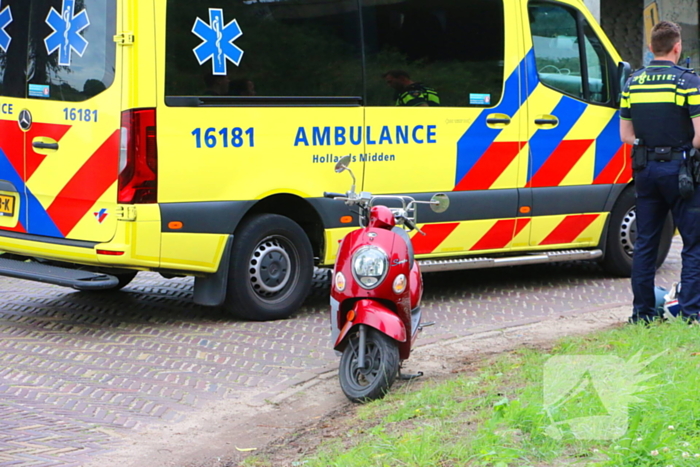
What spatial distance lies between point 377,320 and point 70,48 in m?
3.03

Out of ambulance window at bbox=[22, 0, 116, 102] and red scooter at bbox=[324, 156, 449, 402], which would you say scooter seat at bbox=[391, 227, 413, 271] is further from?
ambulance window at bbox=[22, 0, 116, 102]

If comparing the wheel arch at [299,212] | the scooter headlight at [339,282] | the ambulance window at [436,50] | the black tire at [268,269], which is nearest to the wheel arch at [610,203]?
the ambulance window at [436,50]

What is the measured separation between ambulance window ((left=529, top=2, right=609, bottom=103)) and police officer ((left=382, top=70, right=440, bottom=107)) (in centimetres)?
115

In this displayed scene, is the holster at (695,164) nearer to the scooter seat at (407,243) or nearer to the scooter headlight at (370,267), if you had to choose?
the scooter seat at (407,243)

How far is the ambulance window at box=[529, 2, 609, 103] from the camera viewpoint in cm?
832

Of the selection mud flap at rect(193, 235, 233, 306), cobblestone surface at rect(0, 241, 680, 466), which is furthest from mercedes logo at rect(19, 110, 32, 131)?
mud flap at rect(193, 235, 233, 306)

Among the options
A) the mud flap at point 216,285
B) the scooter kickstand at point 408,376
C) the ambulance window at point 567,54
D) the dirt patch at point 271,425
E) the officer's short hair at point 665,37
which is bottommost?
the dirt patch at point 271,425

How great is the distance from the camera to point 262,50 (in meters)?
6.89

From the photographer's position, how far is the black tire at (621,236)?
8.84 metres

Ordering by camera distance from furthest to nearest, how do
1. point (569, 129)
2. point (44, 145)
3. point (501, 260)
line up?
point (569, 129) → point (501, 260) → point (44, 145)

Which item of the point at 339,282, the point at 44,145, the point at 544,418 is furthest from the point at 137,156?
the point at 544,418

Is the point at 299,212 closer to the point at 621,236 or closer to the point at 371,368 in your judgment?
the point at 371,368

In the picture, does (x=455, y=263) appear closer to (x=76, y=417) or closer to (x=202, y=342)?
(x=202, y=342)

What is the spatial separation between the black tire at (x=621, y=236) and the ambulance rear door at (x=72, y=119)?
14.8ft
